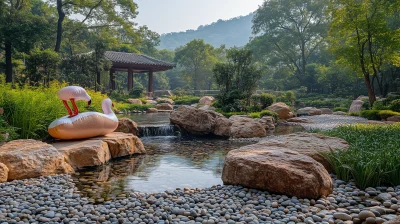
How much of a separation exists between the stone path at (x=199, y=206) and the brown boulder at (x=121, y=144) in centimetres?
207

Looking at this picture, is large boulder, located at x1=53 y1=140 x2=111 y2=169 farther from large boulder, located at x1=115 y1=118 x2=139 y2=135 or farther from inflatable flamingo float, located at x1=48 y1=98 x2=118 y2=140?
large boulder, located at x1=115 y1=118 x2=139 y2=135

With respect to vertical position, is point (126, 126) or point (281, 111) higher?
point (281, 111)

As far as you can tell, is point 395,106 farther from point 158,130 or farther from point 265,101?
point 158,130

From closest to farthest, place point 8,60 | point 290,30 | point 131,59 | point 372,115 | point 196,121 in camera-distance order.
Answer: point 196,121 → point 372,115 → point 8,60 → point 131,59 → point 290,30

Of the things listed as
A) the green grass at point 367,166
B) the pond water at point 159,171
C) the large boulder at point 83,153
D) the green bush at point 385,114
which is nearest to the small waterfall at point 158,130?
the pond water at point 159,171

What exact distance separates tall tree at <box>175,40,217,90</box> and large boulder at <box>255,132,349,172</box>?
3090cm

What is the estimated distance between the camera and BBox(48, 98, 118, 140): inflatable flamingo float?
227 inches

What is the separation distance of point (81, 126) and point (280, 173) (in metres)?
3.87

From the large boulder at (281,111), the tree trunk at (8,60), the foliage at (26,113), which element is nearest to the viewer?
the foliage at (26,113)

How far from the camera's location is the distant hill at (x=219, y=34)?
150 m

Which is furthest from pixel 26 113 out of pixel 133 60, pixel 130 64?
pixel 133 60

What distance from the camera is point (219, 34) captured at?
156625mm

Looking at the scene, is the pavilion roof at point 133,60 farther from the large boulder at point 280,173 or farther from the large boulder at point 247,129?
the large boulder at point 280,173

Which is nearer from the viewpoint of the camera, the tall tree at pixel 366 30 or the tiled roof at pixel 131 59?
the tall tree at pixel 366 30
